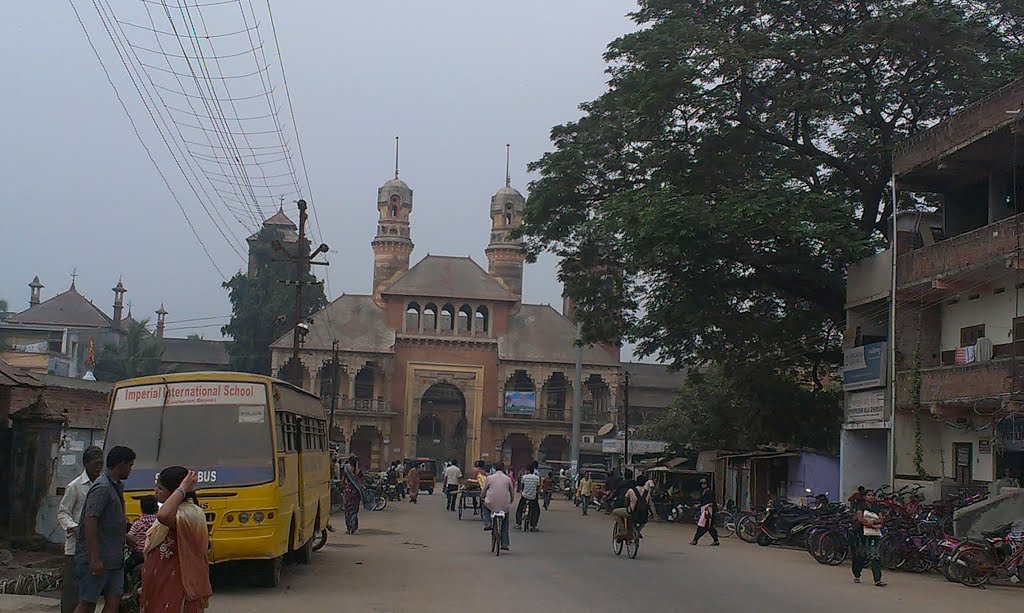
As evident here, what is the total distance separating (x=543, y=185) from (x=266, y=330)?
43.3m

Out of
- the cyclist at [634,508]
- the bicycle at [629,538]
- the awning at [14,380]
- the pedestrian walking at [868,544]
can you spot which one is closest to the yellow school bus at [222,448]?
the awning at [14,380]

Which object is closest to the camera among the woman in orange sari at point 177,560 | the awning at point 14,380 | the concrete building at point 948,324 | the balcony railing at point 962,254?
the woman in orange sari at point 177,560

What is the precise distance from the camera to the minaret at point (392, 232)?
76938mm

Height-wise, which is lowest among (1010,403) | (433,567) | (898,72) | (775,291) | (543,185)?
(433,567)

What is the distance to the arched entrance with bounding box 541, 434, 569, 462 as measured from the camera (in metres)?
70.5

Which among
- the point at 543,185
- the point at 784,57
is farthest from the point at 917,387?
the point at 543,185

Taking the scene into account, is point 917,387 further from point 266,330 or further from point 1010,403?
point 266,330

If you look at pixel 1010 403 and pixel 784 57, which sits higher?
pixel 784 57

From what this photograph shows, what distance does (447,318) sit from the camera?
7012 cm

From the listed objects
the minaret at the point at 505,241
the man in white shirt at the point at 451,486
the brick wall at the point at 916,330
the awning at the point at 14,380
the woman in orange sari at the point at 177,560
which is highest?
the minaret at the point at 505,241

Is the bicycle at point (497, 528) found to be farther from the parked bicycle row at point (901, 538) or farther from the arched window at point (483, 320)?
the arched window at point (483, 320)

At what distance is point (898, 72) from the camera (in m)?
27.4

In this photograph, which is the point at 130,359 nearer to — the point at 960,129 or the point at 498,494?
the point at 498,494

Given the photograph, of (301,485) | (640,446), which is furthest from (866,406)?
(640,446)
